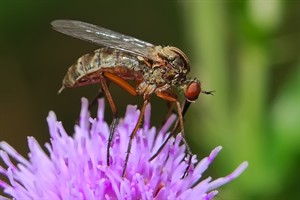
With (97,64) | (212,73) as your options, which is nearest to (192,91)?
(97,64)

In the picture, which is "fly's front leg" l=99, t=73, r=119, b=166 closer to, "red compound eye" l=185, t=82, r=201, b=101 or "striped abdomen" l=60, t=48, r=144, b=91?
"striped abdomen" l=60, t=48, r=144, b=91

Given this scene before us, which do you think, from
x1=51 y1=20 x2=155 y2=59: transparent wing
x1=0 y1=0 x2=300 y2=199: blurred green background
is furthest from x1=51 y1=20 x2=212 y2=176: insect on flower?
x1=0 y1=0 x2=300 y2=199: blurred green background

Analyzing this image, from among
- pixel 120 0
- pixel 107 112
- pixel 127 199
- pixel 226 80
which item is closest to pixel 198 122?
pixel 226 80

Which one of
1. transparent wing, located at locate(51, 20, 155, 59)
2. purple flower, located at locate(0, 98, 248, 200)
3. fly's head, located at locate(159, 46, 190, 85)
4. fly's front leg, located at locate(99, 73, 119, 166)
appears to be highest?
transparent wing, located at locate(51, 20, 155, 59)

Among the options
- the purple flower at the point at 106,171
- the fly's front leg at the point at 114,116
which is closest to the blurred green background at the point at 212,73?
the purple flower at the point at 106,171

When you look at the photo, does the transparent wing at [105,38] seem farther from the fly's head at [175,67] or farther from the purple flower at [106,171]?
the purple flower at [106,171]

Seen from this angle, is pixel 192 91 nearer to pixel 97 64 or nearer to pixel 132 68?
pixel 132 68
